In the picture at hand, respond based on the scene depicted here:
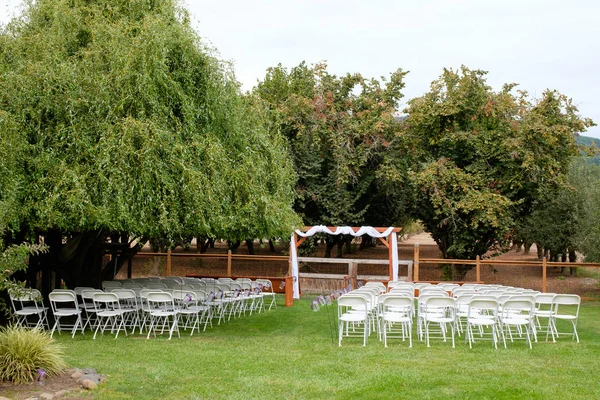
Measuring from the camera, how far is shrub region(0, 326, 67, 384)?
24.2 feet

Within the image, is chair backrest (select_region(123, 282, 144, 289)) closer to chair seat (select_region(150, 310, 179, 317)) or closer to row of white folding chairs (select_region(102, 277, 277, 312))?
row of white folding chairs (select_region(102, 277, 277, 312))

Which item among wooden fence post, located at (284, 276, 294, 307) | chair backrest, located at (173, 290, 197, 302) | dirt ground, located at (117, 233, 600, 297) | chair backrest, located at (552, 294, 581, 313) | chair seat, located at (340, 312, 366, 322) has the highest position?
chair backrest, located at (552, 294, 581, 313)

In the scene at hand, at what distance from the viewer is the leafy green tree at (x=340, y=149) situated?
23.3 m

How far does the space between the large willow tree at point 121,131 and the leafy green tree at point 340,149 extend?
1075cm

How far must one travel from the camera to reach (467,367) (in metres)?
8.48

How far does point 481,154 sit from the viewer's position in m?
21.9

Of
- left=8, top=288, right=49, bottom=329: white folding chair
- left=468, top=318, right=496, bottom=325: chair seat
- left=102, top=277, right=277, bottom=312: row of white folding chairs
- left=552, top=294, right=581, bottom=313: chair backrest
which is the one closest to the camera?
left=8, top=288, right=49, bottom=329: white folding chair

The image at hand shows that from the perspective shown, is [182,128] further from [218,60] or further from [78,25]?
[78,25]

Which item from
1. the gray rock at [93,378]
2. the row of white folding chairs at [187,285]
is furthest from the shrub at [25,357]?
the row of white folding chairs at [187,285]

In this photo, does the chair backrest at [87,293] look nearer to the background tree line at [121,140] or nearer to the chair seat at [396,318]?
the background tree line at [121,140]

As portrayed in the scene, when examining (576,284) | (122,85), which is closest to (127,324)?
(122,85)

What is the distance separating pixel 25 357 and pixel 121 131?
451 cm

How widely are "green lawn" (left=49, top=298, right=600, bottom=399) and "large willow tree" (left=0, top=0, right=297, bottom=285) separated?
2.13 metres

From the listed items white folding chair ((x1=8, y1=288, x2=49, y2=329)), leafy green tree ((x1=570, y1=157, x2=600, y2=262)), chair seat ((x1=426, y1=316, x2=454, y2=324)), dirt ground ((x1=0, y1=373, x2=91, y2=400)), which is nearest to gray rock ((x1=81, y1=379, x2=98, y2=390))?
dirt ground ((x1=0, y1=373, x2=91, y2=400))
